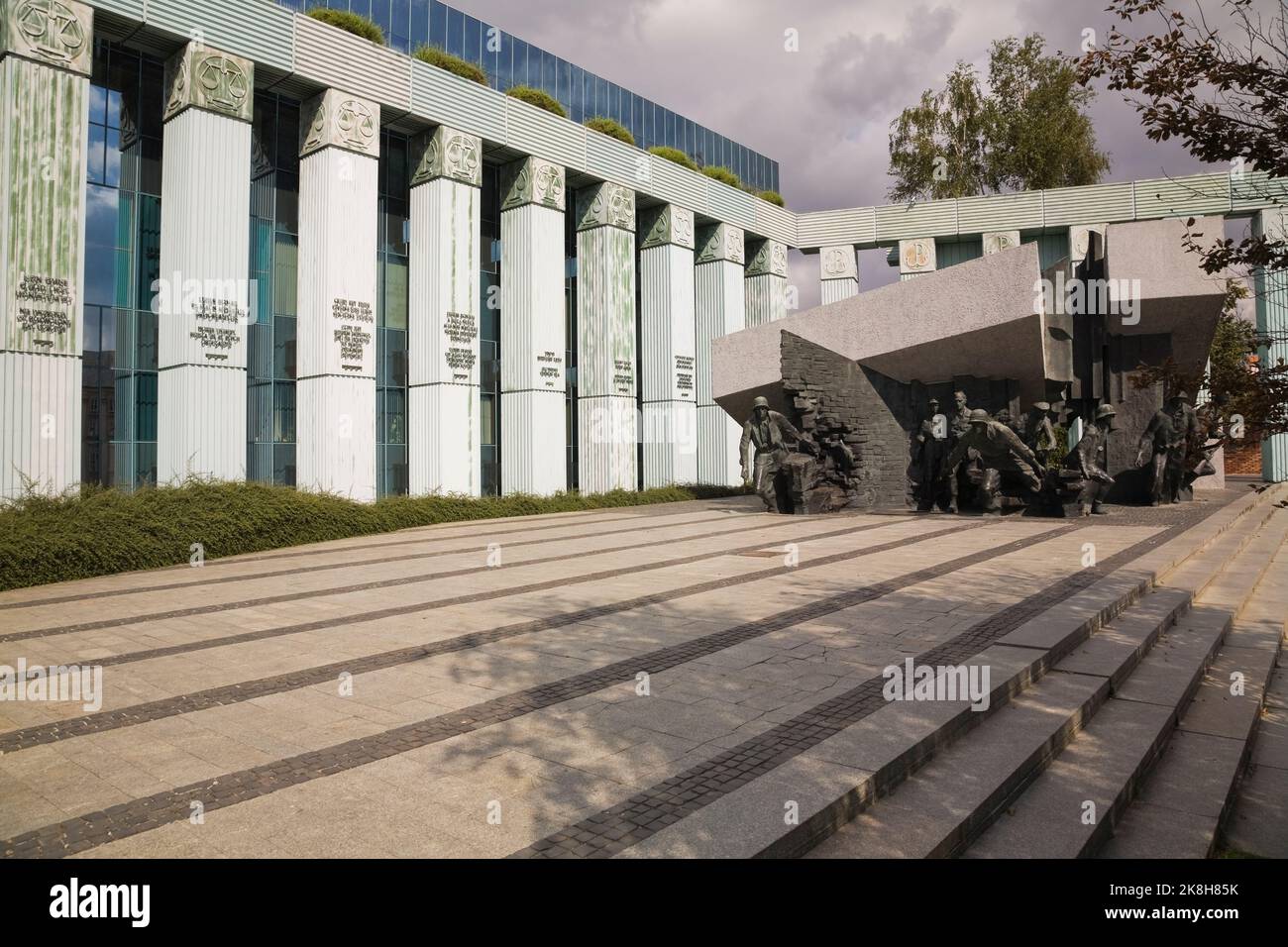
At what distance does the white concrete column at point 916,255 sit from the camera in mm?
33219

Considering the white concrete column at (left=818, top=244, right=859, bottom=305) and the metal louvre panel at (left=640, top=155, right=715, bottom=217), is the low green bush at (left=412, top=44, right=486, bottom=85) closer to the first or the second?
the metal louvre panel at (left=640, top=155, right=715, bottom=217)

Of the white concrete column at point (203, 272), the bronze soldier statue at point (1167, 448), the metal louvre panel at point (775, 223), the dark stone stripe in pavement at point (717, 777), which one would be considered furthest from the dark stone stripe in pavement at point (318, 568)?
the metal louvre panel at point (775, 223)

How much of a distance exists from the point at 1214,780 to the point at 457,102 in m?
24.1

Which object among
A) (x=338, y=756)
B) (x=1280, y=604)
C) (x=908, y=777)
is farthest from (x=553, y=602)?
(x=1280, y=604)

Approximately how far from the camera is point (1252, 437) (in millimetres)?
3371

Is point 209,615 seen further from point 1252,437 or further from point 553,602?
point 1252,437

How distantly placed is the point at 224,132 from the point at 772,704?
1913 centimetres

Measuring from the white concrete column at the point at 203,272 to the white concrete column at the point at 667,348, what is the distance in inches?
587

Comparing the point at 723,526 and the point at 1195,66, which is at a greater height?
the point at 1195,66

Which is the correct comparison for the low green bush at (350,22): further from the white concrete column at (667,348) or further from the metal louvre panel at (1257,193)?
the metal louvre panel at (1257,193)

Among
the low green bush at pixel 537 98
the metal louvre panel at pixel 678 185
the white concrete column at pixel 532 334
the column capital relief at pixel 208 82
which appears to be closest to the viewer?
the column capital relief at pixel 208 82

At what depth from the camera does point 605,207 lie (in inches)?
1091

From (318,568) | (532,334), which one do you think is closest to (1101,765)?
(318,568)

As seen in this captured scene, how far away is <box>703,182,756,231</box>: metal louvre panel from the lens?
31.5m
